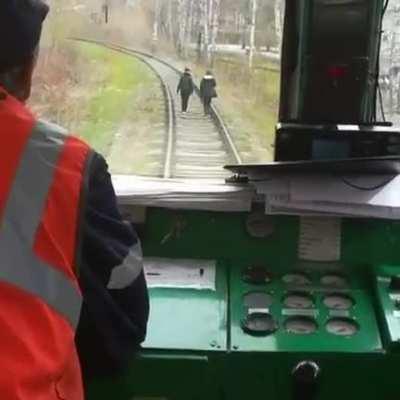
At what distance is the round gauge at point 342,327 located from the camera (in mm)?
1968

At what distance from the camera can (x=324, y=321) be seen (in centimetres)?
200

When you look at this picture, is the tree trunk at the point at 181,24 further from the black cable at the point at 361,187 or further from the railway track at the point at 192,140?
the black cable at the point at 361,187

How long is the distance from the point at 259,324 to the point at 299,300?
153 mm

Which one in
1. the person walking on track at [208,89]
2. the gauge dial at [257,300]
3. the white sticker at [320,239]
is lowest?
the gauge dial at [257,300]

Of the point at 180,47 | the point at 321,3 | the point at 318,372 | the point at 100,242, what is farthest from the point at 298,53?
the point at 100,242

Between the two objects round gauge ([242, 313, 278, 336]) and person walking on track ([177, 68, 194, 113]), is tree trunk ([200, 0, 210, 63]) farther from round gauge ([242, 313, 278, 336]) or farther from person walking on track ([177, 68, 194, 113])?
round gauge ([242, 313, 278, 336])

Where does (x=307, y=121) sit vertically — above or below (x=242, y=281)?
above

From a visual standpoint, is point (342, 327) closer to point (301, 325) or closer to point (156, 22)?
point (301, 325)

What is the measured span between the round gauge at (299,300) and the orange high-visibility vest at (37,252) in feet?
2.79

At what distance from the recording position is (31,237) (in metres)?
1.22

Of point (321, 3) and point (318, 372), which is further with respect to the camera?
point (321, 3)

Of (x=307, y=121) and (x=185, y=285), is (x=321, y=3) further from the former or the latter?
(x=185, y=285)

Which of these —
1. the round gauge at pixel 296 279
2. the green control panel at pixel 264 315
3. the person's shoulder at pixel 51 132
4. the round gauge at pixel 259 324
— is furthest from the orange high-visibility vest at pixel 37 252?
the round gauge at pixel 296 279

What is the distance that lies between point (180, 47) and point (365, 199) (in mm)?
715
